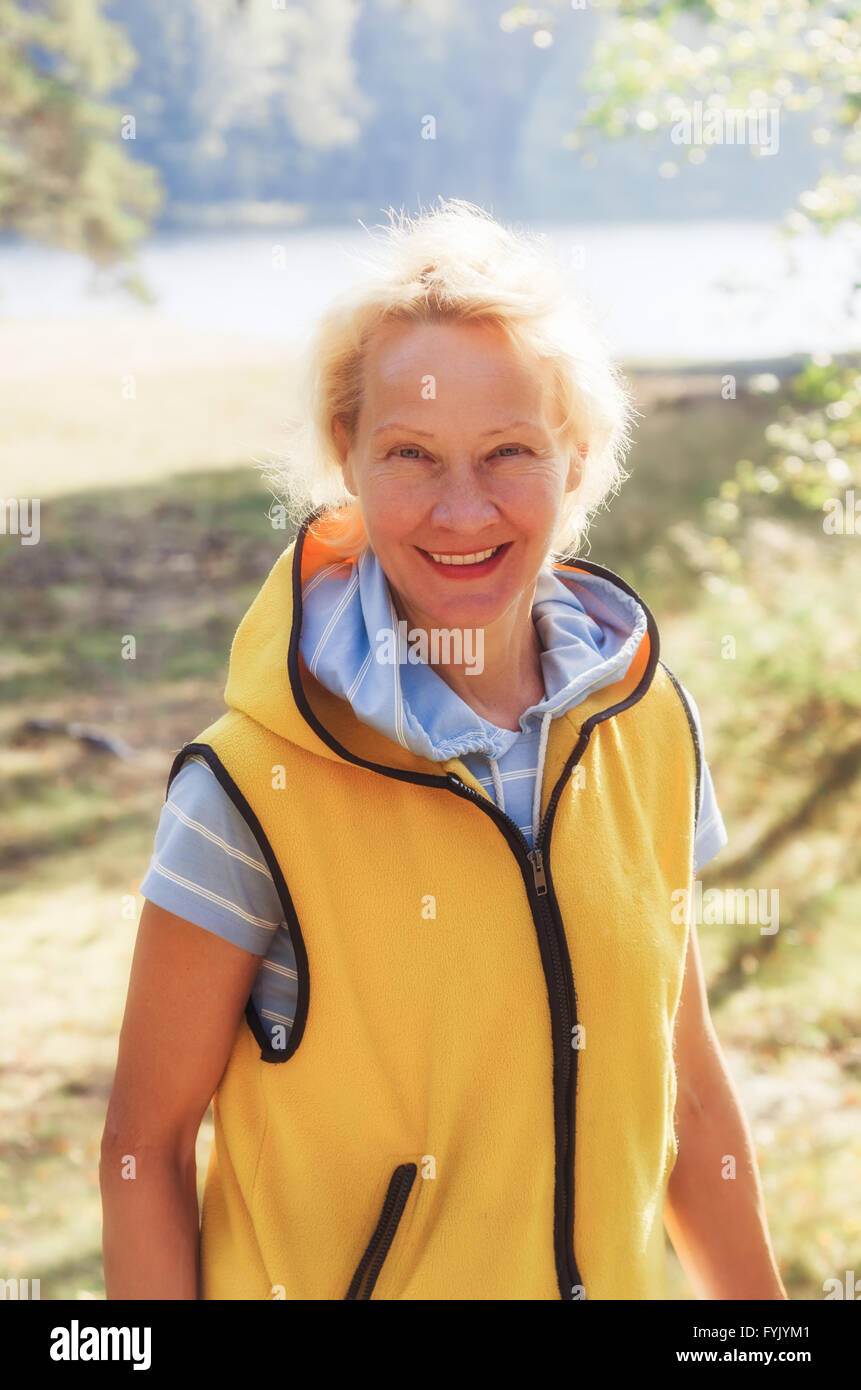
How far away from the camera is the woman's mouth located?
1.47 meters

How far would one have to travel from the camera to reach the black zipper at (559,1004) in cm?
140

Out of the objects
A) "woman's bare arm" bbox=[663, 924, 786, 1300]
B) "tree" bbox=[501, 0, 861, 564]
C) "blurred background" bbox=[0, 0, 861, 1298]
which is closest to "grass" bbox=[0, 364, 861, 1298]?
"blurred background" bbox=[0, 0, 861, 1298]

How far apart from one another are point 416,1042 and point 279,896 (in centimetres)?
24

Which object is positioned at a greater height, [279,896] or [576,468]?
[576,468]

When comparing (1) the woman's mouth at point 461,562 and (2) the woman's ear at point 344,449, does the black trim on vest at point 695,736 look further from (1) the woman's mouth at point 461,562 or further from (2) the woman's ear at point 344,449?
(2) the woman's ear at point 344,449

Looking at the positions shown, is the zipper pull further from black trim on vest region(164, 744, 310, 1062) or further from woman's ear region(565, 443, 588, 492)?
woman's ear region(565, 443, 588, 492)

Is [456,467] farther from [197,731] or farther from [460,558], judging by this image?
[197,731]

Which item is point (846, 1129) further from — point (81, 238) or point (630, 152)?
point (630, 152)

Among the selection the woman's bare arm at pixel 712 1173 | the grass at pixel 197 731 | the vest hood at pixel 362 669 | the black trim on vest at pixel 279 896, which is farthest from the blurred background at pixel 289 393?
the woman's bare arm at pixel 712 1173

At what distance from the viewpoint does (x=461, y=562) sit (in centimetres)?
148

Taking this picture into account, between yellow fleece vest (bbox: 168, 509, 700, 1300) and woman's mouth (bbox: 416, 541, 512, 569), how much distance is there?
178 mm

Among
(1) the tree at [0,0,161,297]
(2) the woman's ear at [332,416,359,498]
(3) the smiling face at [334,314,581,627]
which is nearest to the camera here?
(3) the smiling face at [334,314,581,627]

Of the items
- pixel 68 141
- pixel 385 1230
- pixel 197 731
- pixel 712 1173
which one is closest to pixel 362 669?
pixel 385 1230

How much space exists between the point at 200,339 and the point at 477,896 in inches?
567
